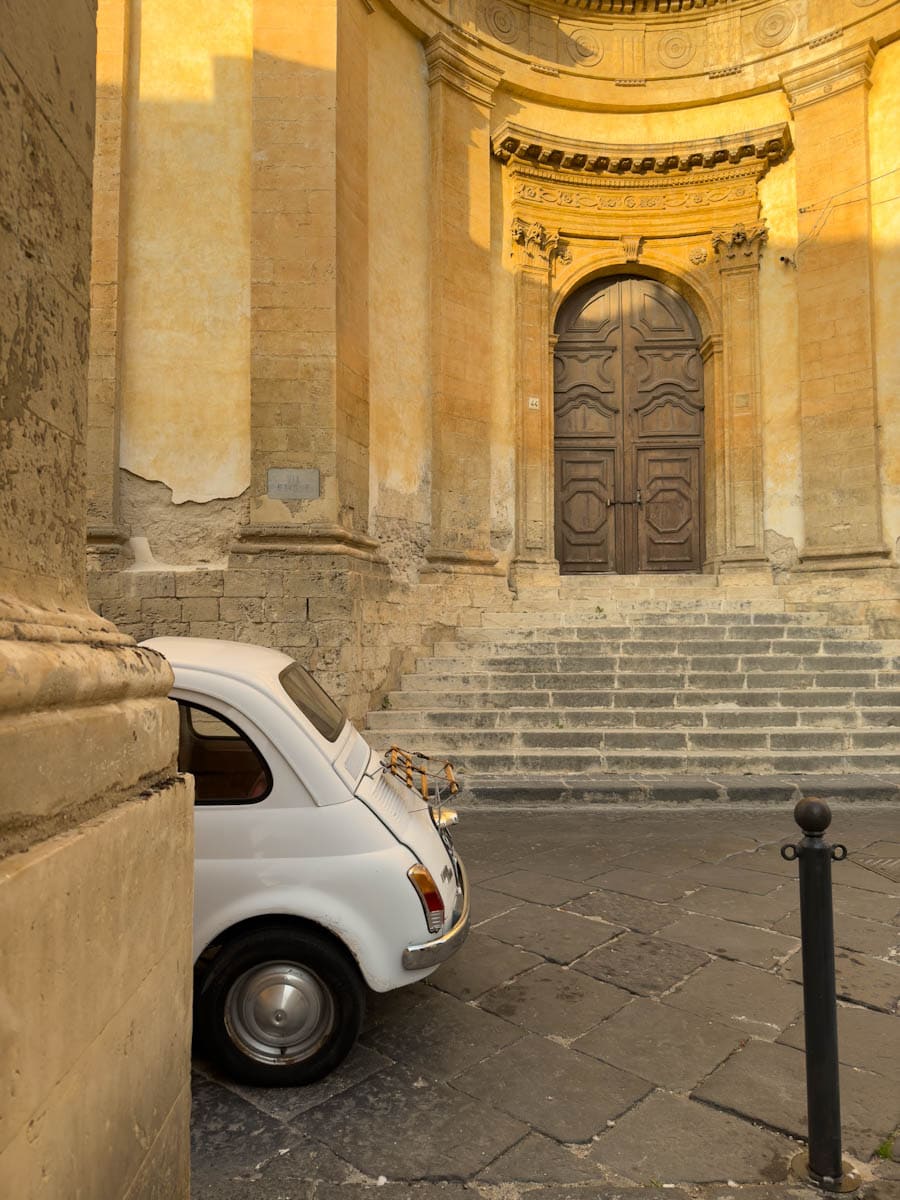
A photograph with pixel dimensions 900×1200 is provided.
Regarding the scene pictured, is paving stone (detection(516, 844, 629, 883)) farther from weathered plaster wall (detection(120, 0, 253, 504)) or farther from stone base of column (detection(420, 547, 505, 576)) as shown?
stone base of column (detection(420, 547, 505, 576))

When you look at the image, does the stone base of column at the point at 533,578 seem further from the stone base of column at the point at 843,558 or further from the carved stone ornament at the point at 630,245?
the carved stone ornament at the point at 630,245

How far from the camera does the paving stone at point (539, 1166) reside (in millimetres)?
2084

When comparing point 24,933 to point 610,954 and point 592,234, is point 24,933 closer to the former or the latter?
point 610,954

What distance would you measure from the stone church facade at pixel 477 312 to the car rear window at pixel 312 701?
14.7 feet

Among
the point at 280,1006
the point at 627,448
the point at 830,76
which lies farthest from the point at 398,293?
the point at 280,1006

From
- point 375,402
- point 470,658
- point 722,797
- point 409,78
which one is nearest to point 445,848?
point 722,797

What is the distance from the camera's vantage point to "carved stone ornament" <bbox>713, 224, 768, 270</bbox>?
11.5 m

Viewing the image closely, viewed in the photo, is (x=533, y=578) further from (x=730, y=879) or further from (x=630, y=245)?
(x=730, y=879)

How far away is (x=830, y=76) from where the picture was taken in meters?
10.8

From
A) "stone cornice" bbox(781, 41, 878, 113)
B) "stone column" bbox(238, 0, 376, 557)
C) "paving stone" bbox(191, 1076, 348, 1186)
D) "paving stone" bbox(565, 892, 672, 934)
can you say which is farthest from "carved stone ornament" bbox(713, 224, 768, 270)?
"paving stone" bbox(191, 1076, 348, 1186)

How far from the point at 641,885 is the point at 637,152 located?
10817 mm

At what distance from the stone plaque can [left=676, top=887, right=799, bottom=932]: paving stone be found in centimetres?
533

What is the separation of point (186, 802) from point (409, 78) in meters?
11.0

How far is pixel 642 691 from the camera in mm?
7887
